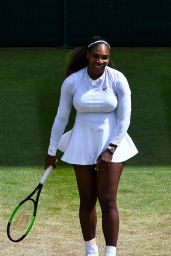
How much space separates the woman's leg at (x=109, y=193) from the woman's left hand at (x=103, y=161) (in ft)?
0.16

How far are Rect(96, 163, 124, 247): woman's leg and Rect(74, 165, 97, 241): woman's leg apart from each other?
0.10m

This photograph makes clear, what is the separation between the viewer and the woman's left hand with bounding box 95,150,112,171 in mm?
7547

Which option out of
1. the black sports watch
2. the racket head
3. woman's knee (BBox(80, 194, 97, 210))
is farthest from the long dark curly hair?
the racket head

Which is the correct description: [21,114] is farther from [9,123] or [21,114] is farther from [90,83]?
[90,83]

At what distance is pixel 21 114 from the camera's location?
14.5 m

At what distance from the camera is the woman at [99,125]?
7.61 metres

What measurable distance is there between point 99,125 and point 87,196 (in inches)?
24.4

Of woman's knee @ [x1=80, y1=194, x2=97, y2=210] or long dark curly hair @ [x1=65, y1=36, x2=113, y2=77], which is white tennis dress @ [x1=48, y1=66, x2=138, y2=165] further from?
woman's knee @ [x1=80, y1=194, x2=97, y2=210]

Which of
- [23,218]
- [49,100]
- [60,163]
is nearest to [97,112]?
[23,218]

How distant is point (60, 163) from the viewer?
12.0 metres

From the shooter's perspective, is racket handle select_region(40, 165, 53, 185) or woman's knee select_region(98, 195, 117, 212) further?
racket handle select_region(40, 165, 53, 185)

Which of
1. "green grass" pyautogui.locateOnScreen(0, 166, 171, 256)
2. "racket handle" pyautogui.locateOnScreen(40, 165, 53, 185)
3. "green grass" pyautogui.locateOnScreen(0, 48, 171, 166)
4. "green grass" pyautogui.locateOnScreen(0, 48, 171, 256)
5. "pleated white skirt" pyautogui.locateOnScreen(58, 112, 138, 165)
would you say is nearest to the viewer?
"pleated white skirt" pyautogui.locateOnScreen(58, 112, 138, 165)

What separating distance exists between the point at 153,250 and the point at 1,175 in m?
3.30

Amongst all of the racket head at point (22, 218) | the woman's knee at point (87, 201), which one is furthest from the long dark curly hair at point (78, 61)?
the racket head at point (22, 218)
